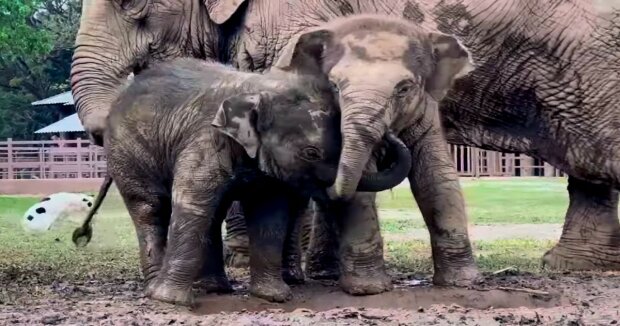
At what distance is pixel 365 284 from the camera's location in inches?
245

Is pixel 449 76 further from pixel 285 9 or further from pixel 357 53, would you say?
pixel 285 9

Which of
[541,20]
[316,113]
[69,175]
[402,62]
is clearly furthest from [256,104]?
[69,175]

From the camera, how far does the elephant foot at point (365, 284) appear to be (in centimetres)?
622

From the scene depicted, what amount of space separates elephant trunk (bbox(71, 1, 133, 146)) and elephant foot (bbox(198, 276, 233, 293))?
109 centimetres

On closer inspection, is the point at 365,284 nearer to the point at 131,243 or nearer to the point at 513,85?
the point at 513,85

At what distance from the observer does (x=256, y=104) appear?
592cm

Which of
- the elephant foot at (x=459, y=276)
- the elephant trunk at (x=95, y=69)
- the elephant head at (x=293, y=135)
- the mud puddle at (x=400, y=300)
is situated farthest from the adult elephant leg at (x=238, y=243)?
the elephant head at (x=293, y=135)

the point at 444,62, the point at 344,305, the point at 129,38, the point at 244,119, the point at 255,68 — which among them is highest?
the point at 129,38

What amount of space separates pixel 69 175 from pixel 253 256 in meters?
29.1

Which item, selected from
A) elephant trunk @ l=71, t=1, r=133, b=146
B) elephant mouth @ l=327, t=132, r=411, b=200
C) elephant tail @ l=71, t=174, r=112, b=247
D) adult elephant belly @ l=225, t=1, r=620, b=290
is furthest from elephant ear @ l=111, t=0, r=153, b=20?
elephant mouth @ l=327, t=132, r=411, b=200

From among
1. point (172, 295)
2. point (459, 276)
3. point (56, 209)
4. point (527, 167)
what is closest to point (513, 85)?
point (459, 276)

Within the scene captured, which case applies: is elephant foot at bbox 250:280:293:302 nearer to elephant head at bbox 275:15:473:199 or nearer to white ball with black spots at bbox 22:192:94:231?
elephant head at bbox 275:15:473:199

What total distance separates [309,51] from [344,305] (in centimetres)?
128

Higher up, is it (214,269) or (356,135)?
(356,135)
